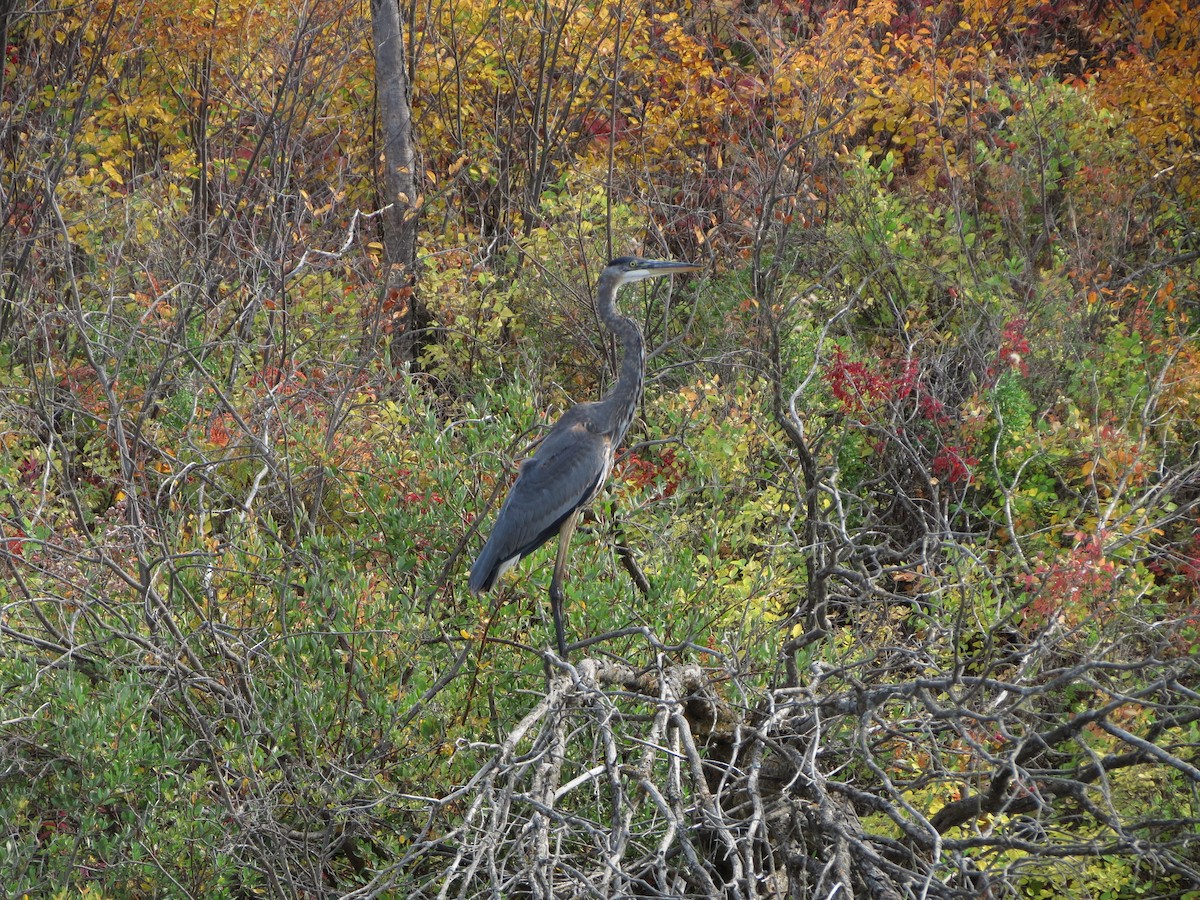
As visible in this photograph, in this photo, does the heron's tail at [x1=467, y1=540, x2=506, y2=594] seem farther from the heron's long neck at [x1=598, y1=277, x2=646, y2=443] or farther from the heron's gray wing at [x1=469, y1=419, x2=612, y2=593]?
the heron's long neck at [x1=598, y1=277, x2=646, y2=443]

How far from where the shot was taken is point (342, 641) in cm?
520

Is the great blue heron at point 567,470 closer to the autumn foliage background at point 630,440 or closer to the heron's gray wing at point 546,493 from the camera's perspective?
the heron's gray wing at point 546,493

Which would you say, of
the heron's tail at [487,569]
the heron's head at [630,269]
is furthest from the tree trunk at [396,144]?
the heron's tail at [487,569]

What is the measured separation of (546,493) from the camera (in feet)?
17.8

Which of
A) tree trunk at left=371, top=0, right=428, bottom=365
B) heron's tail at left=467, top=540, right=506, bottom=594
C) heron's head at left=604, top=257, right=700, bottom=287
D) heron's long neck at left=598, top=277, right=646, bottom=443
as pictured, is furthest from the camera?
tree trunk at left=371, top=0, right=428, bottom=365

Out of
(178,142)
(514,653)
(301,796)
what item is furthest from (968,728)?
(178,142)

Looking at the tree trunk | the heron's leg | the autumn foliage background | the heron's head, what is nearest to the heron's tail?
the autumn foliage background

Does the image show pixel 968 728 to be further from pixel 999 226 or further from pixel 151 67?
pixel 151 67

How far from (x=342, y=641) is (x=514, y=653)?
672 mm

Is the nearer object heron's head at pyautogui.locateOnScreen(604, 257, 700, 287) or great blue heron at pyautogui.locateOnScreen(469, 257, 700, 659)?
great blue heron at pyautogui.locateOnScreen(469, 257, 700, 659)

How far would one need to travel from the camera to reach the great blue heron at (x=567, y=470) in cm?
523

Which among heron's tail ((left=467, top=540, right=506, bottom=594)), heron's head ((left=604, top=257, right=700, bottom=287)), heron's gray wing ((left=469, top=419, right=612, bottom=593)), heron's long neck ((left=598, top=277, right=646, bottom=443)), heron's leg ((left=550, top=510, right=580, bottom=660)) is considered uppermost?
heron's head ((left=604, top=257, right=700, bottom=287))

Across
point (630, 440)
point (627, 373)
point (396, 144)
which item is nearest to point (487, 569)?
point (627, 373)

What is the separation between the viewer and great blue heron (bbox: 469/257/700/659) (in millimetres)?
5227
